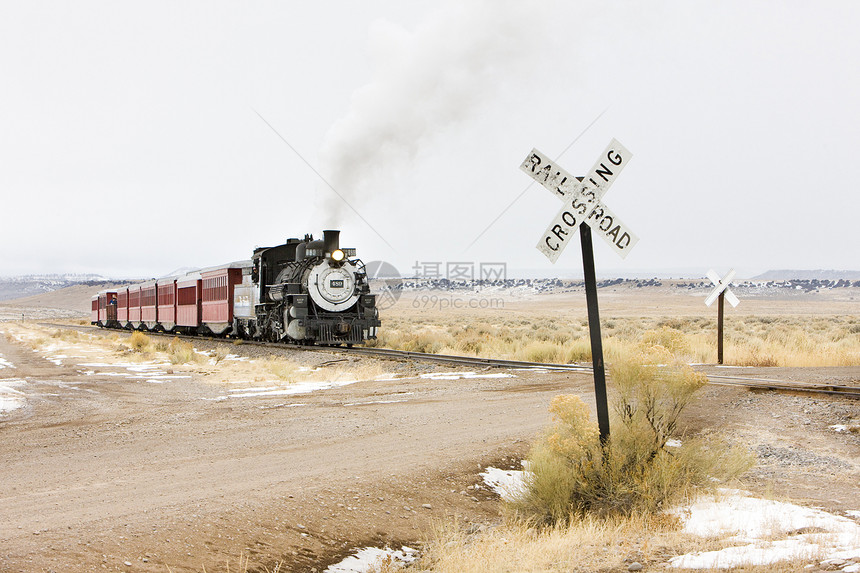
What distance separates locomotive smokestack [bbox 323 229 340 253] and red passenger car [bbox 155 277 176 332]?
56.5ft

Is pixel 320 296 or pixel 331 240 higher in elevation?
pixel 331 240

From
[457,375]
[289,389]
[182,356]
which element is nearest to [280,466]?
[289,389]

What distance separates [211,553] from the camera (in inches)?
230

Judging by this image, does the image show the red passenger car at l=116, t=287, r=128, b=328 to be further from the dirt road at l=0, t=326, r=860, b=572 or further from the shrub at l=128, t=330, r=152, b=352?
the dirt road at l=0, t=326, r=860, b=572

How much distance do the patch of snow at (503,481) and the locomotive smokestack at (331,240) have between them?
59.1ft

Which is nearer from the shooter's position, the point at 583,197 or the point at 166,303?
the point at 583,197

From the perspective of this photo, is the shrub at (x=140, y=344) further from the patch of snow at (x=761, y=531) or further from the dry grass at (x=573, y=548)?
the patch of snow at (x=761, y=531)

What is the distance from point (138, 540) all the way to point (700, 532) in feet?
15.1

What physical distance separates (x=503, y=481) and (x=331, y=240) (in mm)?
18570

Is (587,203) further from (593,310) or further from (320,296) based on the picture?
(320,296)

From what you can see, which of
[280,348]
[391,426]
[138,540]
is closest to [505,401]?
[391,426]

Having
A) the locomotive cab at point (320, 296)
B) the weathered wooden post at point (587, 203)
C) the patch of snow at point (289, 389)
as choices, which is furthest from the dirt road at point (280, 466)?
the locomotive cab at point (320, 296)

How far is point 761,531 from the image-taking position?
5805 millimetres

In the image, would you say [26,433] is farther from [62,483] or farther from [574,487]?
[574,487]
